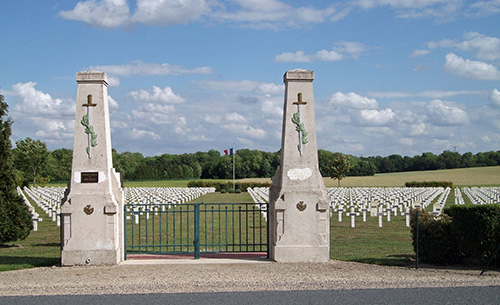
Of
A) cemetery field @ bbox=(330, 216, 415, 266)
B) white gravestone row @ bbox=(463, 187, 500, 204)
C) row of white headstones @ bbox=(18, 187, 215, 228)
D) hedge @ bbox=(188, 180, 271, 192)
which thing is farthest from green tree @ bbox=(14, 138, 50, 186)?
white gravestone row @ bbox=(463, 187, 500, 204)

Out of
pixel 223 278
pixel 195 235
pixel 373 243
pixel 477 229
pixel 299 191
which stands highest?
pixel 299 191

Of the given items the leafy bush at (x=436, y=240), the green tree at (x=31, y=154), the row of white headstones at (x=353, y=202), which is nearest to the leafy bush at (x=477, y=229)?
the leafy bush at (x=436, y=240)

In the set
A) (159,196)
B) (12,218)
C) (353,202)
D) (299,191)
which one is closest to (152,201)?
(159,196)

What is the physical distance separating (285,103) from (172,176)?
83839 millimetres

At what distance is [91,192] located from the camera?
415 inches

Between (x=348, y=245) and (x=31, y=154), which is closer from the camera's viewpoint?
(x=348, y=245)

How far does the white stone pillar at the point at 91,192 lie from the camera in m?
10.4

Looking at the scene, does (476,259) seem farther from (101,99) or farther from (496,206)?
(101,99)

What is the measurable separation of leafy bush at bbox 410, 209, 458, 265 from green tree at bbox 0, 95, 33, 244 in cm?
1030

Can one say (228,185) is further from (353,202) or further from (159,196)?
(353,202)

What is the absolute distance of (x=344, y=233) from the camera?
17.4 m

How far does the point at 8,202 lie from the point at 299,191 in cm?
835

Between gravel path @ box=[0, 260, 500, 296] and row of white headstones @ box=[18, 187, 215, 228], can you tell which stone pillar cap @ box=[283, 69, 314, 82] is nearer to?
gravel path @ box=[0, 260, 500, 296]

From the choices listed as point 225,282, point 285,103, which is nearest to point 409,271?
point 225,282
